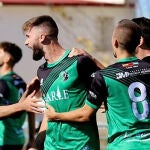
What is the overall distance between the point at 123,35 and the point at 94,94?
480 millimetres

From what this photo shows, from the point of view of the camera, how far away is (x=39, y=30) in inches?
191

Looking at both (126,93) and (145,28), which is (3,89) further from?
(126,93)

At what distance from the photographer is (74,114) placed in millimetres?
4410

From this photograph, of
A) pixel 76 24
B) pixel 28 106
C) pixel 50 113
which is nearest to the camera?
pixel 50 113

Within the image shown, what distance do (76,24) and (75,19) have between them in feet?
0.61

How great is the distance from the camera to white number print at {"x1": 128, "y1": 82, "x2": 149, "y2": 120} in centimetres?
409

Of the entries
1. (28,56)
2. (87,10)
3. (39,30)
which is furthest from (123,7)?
(39,30)

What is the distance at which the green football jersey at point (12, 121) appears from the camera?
6754 mm

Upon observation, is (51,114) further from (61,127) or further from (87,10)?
(87,10)

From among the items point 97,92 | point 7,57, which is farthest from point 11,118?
point 97,92

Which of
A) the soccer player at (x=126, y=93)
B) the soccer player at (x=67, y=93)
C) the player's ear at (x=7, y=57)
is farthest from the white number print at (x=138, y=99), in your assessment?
the player's ear at (x=7, y=57)

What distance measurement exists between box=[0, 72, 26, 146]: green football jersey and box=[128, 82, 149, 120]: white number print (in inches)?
110

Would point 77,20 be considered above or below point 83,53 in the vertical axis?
above

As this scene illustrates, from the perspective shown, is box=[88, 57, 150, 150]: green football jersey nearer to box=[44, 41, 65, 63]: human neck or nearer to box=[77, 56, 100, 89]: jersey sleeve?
box=[77, 56, 100, 89]: jersey sleeve
